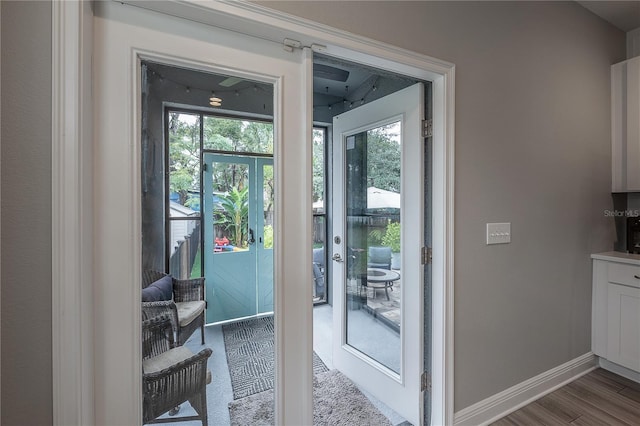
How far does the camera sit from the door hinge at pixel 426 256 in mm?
1727

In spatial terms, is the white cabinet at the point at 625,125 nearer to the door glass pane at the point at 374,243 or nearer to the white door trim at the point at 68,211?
the door glass pane at the point at 374,243

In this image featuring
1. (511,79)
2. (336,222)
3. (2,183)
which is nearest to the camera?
(2,183)

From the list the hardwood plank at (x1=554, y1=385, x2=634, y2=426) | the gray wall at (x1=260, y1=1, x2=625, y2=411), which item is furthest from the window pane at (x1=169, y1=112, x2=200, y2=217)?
the hardwood plank at (x1=554, y1=385, x2=634, y2=426)

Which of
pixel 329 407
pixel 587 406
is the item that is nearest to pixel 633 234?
pixel 587 406

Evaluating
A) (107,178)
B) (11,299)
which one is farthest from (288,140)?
(11,299)

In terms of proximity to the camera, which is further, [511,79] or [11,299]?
[511,79]

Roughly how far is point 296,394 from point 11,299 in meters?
Result: 1.12

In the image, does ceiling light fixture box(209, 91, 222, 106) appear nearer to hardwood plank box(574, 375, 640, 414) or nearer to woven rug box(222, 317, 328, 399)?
woven rug box(222, 317, 328, 399)

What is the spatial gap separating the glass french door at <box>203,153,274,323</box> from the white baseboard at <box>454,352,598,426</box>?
144 cm

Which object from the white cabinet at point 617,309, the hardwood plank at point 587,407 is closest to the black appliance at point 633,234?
the white cabinet at point 617,309

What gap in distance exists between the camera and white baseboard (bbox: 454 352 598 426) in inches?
69.8

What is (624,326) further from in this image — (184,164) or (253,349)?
(184,164)

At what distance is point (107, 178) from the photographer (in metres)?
1.04

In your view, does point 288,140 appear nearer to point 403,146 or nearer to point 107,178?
point 107,178
